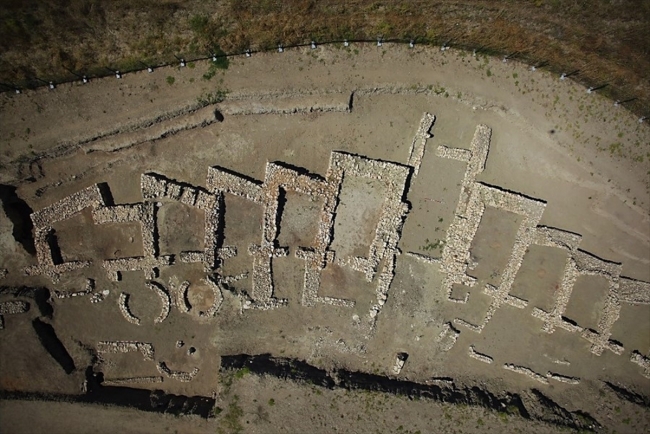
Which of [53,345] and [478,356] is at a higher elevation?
[478,356]

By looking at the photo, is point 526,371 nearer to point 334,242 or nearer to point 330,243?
point 334,242

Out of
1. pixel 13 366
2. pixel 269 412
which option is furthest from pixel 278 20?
pixel 13 366

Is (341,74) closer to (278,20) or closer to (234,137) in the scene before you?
(278,20)

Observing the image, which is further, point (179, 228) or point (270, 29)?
Answer: point (179, 228)

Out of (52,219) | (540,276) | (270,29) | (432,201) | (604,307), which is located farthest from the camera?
(604,307)

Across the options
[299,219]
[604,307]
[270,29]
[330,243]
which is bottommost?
[604,307]

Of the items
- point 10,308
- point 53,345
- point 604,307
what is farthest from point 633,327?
point 10,308

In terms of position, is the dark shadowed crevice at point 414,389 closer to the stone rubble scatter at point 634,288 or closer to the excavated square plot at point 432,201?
the stone rubble scatter at point 634,288
